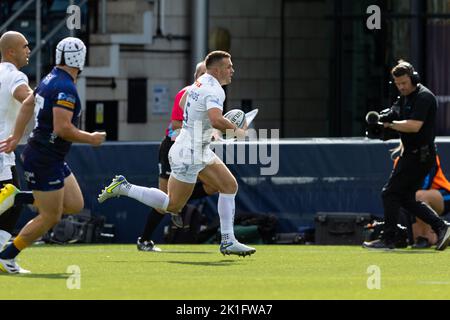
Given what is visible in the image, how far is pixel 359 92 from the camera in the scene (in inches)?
1009

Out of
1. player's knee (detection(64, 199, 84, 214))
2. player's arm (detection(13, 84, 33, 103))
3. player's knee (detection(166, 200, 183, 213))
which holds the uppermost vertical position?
player's arm (detection(13, 84, 33, 103))

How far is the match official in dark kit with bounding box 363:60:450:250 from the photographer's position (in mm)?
14938

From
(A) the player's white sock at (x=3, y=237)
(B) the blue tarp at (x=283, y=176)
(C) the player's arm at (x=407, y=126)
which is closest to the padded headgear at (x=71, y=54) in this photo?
(A) the player's white sock at (x=3, y=237)

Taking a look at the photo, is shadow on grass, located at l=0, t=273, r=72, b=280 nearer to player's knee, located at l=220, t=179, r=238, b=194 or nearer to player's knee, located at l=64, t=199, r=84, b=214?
player's knee, located at l=64, t=199, r=84, b=214

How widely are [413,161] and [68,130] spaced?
448 cm

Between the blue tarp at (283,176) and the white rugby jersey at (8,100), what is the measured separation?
471 centimetres

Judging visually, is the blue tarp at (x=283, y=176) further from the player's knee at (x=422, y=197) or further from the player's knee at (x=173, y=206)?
the player's knee at (x=173, y=206)

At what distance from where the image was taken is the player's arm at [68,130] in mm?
11672

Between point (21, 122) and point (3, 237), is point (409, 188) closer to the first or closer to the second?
point (3, 237)

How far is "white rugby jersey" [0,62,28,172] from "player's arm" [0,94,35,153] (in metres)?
0.73

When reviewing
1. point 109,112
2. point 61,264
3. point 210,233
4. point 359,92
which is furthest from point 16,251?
point 359,92

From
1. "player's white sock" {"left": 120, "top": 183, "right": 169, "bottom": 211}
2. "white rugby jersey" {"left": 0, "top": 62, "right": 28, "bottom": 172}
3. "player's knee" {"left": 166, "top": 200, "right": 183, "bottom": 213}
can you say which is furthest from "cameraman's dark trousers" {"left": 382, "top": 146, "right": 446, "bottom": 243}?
"white rugby jersey" {"left": 0, "top": 62, "right": 28, "bottom": 172}

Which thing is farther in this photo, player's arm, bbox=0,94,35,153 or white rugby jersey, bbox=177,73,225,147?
white rugby jersey, bbox=177,73,225,147
